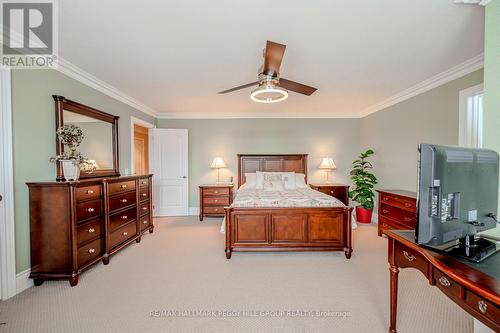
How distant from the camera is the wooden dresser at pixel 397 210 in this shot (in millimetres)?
3162

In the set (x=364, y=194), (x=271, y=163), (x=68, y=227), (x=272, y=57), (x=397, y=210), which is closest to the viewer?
(x=272, y=57)

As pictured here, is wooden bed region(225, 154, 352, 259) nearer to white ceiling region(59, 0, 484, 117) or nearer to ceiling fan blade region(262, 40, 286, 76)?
ceiling fan blade region(262, 40, 286, 76)

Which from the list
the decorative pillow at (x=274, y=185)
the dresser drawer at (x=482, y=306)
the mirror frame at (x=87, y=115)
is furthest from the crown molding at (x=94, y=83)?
the dresser drawer at (x=482, y=306)

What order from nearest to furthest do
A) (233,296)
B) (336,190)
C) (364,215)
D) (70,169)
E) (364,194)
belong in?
(233,296), (70,169), (364,194), (364,215), (336,190)

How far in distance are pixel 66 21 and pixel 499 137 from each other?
3563 millimetres

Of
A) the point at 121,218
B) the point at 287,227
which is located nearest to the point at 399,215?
the point at 287,227

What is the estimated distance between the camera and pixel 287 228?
3055 millimetres

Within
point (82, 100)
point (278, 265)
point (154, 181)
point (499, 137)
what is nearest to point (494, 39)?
point (499, 137)

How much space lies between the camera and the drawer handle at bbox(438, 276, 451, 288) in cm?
109

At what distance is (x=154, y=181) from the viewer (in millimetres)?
5117

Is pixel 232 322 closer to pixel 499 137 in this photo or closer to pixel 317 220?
pixel 317 220

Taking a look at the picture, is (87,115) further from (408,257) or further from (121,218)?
(408,257)

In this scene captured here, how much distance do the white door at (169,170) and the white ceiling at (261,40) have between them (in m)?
1.65

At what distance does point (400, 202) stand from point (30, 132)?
4.92 meters
